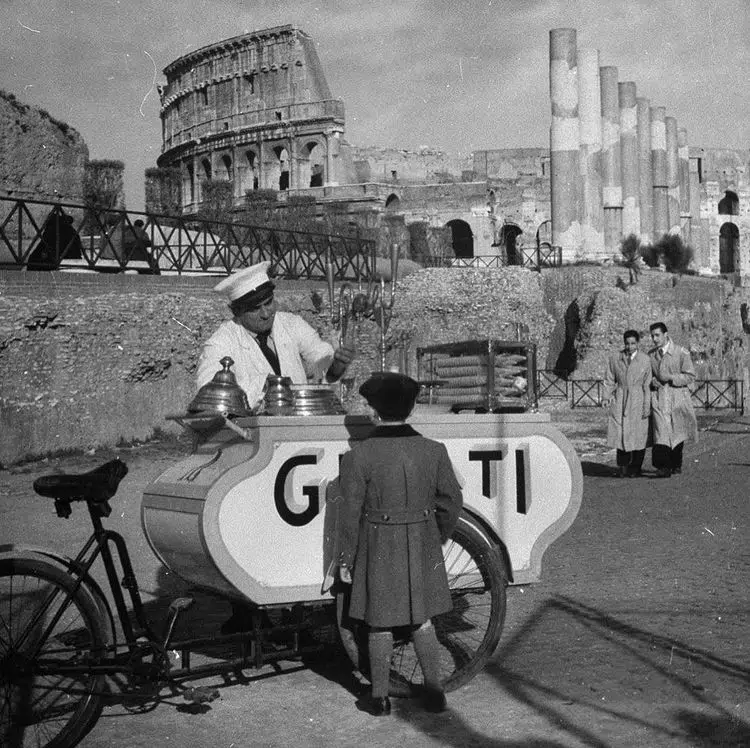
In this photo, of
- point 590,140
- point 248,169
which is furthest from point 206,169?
point 590,140

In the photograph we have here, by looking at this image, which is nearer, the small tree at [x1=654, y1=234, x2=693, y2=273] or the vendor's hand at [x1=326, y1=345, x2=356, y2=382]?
the vendor's hand at [x1=326, y1=345, x2=356, y2=382]

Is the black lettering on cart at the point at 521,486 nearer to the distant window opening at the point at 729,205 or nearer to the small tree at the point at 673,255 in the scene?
the small tree at the point at 673,255

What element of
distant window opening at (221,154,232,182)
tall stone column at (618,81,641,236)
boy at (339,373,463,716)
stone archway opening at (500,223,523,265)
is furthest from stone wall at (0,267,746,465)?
distant window opening at (221,154,232,182)

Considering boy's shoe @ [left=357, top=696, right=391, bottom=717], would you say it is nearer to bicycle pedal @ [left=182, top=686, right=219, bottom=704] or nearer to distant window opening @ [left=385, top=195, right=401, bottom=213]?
bicycle pedal @ [left=182, top=686, right=219, bottom=704]

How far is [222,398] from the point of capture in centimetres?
500

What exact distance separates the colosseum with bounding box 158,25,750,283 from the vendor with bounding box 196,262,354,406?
33032 millimetres

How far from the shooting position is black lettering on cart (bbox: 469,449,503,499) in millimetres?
5148

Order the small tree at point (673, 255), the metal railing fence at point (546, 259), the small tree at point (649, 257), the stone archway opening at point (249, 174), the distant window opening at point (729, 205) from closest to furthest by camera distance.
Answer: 1. the metal railing fence at point (546, 259)
2. the small tree at point (649, 257)
3. the small tree at point (673, 255)
4. the stone archway opening at point (249, 174)
5. the distant window opening at point (729, 205)

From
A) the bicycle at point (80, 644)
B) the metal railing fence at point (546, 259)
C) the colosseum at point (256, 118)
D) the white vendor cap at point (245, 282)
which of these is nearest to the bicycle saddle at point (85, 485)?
the bicycle at point (80, 644)

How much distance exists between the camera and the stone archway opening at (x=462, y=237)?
61.0 meters

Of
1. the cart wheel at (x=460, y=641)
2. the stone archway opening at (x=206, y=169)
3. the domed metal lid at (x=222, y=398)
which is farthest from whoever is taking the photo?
the stone archway opening at (x=206, y=169)

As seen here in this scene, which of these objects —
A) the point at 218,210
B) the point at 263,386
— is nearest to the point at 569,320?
the point at 263,386

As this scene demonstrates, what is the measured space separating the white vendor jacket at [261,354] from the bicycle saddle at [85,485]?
38.7 inches

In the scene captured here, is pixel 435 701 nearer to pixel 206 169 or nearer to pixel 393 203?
pixel 393 203
